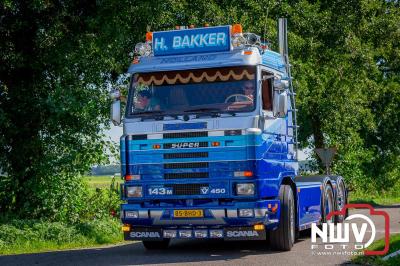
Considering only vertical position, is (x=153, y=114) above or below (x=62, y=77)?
below

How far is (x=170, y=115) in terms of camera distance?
13.8m

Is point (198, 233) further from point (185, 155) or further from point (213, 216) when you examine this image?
point (185, 155)

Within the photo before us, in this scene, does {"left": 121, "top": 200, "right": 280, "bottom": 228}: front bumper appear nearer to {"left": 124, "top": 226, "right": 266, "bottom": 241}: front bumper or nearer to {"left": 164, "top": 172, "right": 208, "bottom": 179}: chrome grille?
{"left": 124, "top": 226, "right": 266, "bottom": 241}: front bumper

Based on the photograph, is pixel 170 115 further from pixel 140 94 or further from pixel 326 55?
pixel 326 55

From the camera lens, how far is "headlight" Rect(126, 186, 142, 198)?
14.1 metres

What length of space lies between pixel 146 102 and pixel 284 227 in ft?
11.4

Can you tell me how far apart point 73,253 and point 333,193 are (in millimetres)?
7155

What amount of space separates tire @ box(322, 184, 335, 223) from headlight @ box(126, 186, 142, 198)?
18.2ft

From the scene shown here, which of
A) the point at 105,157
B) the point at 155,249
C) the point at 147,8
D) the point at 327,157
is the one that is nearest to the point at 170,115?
the point at 155,249

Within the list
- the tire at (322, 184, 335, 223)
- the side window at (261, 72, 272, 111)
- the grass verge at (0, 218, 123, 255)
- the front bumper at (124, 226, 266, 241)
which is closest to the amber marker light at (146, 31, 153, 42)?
the side window at (261, 72, 272, 111)

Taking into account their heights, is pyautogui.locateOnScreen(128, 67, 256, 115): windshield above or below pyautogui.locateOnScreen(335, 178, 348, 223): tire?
above

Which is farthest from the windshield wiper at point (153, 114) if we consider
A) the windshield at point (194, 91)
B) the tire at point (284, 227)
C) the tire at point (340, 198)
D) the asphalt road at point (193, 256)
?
the tire at point (340, 198)

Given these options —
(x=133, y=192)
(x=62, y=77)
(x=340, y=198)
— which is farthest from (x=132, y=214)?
(x=340, y=198)

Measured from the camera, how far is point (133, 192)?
1411cm
